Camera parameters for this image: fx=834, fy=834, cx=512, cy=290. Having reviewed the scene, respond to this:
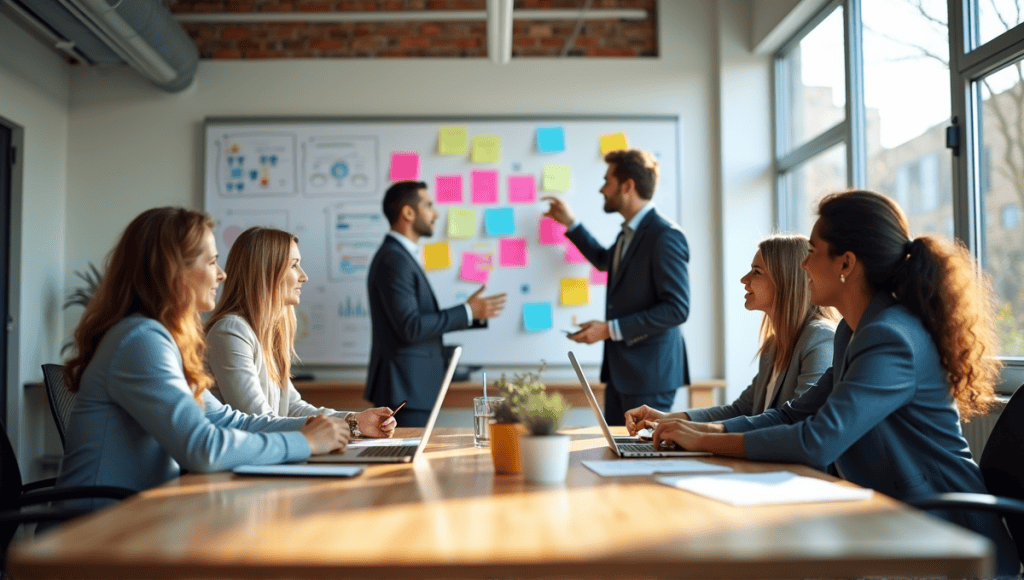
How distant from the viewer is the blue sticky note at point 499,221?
14.7 ft

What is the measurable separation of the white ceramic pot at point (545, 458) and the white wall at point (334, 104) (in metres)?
3.22

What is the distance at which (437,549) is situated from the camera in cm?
94

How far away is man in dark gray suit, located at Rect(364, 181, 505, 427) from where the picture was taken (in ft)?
11.3

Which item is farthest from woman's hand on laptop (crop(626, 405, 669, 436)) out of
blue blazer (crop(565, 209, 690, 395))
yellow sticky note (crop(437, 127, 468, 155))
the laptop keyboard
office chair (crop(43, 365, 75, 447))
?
yellow sticky note (crop(437, 127, 468, 155))

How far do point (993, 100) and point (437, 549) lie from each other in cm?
268

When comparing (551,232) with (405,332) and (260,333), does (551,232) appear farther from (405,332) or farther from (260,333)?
(260,333)

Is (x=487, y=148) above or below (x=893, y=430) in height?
above

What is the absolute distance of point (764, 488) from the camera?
51.8 inches

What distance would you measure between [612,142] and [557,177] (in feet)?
1.15

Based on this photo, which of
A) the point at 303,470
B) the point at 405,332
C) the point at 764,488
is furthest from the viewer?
the point at 405,332

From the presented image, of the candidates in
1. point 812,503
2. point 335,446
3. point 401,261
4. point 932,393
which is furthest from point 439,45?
point 812,503

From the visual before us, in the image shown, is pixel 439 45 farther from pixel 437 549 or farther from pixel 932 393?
pixel 437 549

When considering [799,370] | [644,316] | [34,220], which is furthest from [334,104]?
[799,370]

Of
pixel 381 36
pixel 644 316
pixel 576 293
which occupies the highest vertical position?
pixel 381 36
